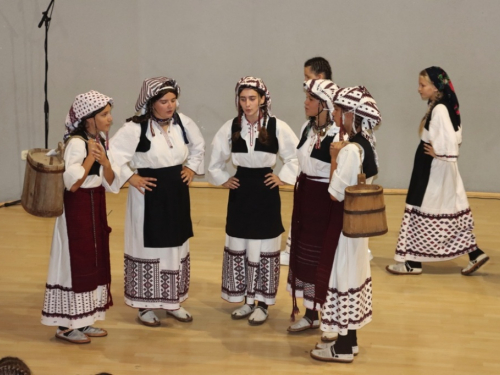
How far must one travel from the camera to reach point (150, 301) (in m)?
4.58

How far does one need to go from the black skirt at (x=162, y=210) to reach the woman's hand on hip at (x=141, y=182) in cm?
3

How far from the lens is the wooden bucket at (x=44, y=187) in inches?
154

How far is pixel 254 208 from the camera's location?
180 inches

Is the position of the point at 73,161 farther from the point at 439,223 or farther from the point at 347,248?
the point at 439,223

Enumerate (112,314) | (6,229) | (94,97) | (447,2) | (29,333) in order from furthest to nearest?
(447,2) → (6,229) → (112,314) → (29,333) → (94,97)

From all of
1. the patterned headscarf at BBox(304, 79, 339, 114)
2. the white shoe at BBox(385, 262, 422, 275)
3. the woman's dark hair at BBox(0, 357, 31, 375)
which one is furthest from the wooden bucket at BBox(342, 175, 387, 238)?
the woman's dark hair at BBox(0, 357, 31, 375)

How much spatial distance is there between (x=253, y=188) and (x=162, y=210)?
570mm

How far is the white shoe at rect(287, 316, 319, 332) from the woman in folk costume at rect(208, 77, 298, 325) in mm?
217

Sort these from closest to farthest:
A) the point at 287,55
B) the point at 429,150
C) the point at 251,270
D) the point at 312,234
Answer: the point at 312,234 → the point at 251,270 → the point at 429,150 → the point at 287,55

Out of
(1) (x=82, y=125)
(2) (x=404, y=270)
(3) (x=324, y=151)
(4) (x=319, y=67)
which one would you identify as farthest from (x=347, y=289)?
(4) (x=319, y=67)

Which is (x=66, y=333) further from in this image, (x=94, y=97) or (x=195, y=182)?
(x=195, y=182)

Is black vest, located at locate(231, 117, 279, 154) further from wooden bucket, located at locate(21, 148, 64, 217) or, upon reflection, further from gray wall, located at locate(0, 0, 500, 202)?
gray wall, located at locate(0, 0, 500, 202)

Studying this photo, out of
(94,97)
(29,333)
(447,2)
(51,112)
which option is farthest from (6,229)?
(447,2)

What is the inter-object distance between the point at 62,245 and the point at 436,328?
2319 millimetres
